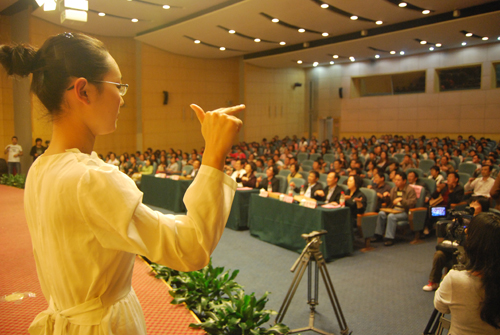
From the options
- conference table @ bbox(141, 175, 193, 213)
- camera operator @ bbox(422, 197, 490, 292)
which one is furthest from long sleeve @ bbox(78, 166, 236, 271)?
conference table @ bbox(141, 175, 193, 213)

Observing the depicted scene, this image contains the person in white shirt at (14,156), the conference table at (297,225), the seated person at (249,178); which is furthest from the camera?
the person in white shirt at (14,156)

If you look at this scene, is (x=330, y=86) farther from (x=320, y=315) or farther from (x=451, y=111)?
(x=320, y=315)

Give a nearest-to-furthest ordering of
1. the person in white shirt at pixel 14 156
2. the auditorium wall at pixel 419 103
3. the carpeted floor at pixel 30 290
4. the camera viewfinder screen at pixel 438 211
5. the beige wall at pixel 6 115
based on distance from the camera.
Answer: the carpeted floor at pixel 30 290, the camera viewfinder screen at pixel 438 211, the person in white shirt at pixel 14 156, the beige wall at pixel 6 115, the auditorium wall at pixel 419 103

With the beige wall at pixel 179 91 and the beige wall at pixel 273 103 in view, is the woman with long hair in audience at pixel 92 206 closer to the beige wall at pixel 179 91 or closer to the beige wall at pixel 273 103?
the beige wall at pixel 179 91

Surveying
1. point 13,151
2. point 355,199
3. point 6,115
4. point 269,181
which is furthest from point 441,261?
point 6,115

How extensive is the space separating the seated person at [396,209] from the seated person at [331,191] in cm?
75

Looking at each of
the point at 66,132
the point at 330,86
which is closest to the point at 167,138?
the point at 330,86

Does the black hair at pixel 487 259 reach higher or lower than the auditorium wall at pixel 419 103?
lower

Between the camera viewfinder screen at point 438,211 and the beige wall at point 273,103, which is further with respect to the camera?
the beige wall at point 273,103

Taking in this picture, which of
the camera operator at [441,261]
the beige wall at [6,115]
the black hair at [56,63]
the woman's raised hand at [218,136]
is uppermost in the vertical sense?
the beige wall at [6,115]

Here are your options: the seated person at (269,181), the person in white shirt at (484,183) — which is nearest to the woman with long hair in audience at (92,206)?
the seated person at (269,181)

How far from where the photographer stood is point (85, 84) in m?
0.78

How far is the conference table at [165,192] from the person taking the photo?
8.15 meters

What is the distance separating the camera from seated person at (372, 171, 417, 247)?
5867mm
